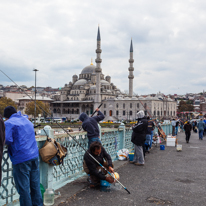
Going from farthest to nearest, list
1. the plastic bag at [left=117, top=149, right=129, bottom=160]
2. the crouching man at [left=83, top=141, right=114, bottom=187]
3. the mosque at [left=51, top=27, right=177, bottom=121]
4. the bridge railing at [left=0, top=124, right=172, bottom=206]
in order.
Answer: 1. the mosque at [left=51, top=27, right=177, bottom=121]
2. the plastic bag at [left=117, top=149, right=129, bottom=160]
3. the crouching man at [left=83, top=141, right=114, bottom=187]
4. the bridge railing at [left=0, top=124, right=172, bottom=206]

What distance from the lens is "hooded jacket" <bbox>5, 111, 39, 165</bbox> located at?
3.01m

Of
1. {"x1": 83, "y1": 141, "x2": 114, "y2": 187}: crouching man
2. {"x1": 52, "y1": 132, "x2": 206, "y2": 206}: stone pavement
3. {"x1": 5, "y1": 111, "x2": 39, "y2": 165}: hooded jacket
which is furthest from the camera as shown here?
{"x1": 83, "y1": 141, "x2": 114, "y2": 187}: crouching man

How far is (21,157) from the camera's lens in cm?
311

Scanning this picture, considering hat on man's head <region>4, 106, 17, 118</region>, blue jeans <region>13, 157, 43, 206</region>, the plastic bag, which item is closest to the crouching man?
blue jeans <region>13, 157, 43, 206</region>

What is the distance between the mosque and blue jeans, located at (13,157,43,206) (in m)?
52.6

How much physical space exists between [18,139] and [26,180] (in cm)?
56

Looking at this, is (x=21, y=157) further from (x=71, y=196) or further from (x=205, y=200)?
(x=205, y=200)

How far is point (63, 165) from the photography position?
15.2 feet

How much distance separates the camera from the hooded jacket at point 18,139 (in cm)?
301

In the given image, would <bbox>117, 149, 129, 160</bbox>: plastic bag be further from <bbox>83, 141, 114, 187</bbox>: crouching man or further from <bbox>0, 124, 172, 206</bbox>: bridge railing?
<bbox>83, 141, 114, 187</bbox>: crouching man

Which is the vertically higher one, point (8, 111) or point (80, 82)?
point (80, 82)

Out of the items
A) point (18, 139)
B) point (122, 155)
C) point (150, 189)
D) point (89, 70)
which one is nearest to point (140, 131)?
point (122, 155)

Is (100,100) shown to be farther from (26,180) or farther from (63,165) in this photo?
(26,180)

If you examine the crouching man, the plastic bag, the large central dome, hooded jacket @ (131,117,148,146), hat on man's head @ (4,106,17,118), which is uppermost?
the large central dome
